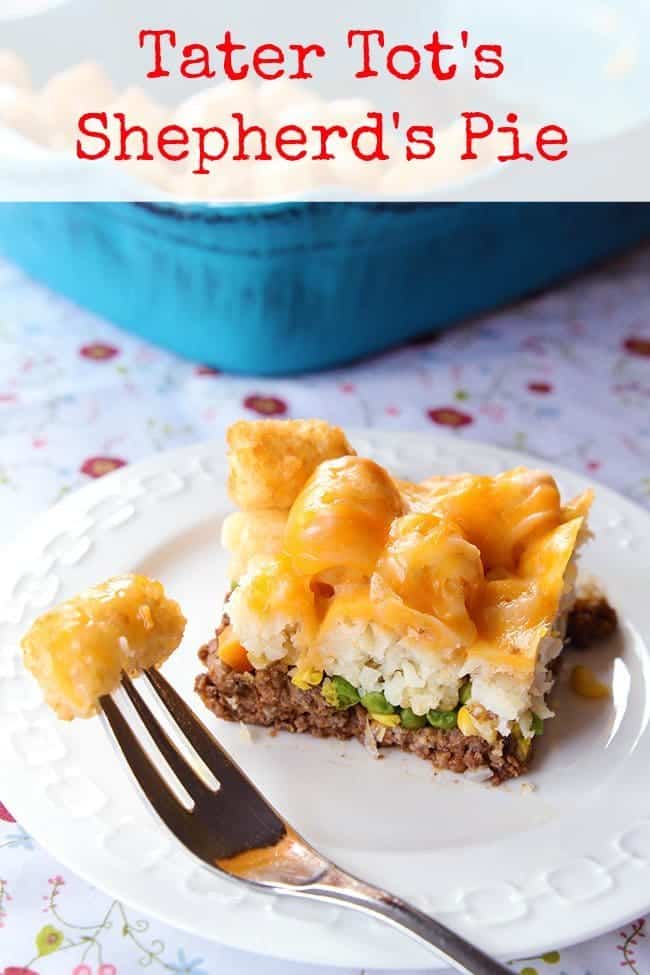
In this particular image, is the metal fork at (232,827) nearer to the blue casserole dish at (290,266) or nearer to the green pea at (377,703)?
the green pea at (377,703)

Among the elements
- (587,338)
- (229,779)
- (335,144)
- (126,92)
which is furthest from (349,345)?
(229,779)

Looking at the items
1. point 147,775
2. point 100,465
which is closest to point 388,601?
point 147,775

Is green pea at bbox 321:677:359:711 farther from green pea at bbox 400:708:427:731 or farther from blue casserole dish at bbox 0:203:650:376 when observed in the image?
blue casserole dish at bbox 0:203:650:376

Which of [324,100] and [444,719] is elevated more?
[324,100]

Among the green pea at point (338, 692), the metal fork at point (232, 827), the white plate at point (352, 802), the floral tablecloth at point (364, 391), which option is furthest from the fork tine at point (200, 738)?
the floral tablecloth at point (364, 391)

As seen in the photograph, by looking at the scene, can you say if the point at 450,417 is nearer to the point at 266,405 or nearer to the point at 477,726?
the point at 266,405

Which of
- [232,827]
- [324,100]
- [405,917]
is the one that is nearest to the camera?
[405,917]

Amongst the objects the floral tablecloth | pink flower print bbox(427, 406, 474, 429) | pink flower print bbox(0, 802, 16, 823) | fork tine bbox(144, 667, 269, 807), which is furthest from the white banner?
pink flower print bbox(0, 802, 16, 823)
